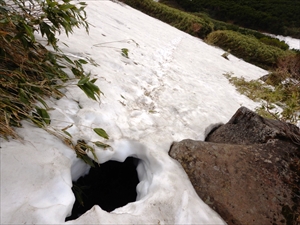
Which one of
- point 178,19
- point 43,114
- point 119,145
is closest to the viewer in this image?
point 43,114

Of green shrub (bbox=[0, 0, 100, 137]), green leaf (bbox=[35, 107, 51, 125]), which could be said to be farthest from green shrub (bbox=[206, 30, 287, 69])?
green leaf (bbox=[35, 107, 51, 125])

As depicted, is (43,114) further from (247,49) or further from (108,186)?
(247,49)

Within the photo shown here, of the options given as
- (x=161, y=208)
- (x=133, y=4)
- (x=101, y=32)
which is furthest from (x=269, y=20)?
(x=161, y=208)

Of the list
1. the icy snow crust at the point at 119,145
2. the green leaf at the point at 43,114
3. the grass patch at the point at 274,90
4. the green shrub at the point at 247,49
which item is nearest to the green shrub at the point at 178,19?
the green shrub at the point at 247,49

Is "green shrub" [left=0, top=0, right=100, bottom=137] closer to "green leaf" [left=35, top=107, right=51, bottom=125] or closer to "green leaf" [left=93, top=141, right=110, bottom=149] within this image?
"green leaf" [left=35, top=107, right=51, bottom=125]

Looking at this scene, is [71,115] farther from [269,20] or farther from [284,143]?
[269,20]

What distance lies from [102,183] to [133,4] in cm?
1338

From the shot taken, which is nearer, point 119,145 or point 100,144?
point 100,144

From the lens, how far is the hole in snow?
4.62ft

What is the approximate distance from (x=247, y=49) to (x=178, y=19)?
14.8ft

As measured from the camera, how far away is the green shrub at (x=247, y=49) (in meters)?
9.11

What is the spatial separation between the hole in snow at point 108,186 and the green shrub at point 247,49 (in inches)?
352

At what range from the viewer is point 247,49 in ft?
30.6

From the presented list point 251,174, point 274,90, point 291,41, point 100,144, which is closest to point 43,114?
point 100,144
